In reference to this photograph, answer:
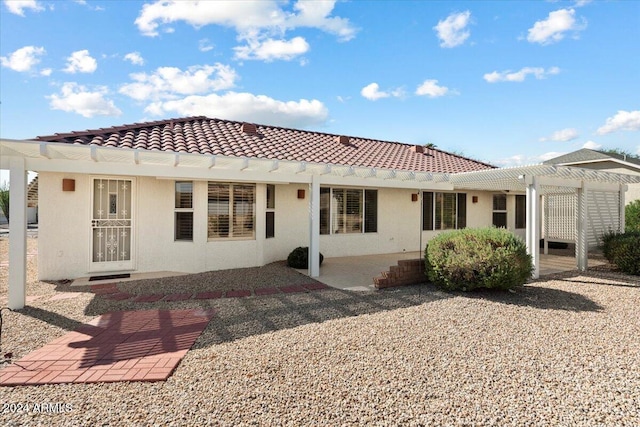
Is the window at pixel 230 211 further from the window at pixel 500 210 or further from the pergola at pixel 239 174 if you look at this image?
the window at pixel 500 210

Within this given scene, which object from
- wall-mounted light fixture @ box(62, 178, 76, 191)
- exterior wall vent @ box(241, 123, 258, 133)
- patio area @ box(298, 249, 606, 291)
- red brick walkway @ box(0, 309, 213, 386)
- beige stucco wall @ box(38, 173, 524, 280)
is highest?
→ exterior wall vent @ box(241, 123, 258, 133)

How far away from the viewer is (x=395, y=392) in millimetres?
3326

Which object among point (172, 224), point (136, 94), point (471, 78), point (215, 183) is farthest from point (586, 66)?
point (136, 94)

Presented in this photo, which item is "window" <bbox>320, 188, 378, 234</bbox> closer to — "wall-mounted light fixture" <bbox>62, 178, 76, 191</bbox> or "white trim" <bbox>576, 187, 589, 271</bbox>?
"white trim" <bbox>576, 187, 589, 271</bbox>

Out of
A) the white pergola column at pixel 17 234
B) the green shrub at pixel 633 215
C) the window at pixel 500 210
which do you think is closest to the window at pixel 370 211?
the window at pixel 500 210

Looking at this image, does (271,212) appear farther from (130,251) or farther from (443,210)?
(443,210)

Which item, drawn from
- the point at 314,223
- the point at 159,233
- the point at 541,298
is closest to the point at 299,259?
the point at 314,223

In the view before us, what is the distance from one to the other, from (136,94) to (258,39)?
607 centimetres

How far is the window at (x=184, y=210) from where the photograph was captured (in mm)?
9414

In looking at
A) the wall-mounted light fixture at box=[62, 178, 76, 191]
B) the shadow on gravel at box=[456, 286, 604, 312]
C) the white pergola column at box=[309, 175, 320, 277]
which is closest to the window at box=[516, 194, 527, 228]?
the shadow on gravel at box=[456, 286, 604, 312]

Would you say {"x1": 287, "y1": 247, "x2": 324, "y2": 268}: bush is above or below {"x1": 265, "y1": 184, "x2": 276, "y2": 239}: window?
below

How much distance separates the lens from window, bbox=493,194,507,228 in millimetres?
15867

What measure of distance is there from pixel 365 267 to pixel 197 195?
5488 millimetres

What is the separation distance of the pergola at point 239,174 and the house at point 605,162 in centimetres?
1050
